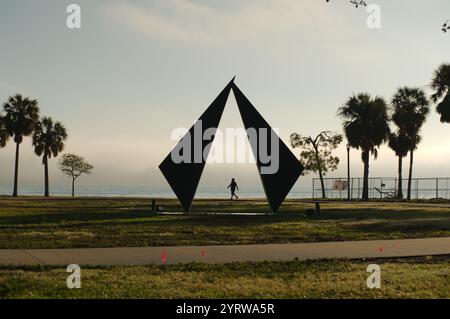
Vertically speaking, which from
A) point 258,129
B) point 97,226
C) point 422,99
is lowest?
point 97,226

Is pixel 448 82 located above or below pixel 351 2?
above

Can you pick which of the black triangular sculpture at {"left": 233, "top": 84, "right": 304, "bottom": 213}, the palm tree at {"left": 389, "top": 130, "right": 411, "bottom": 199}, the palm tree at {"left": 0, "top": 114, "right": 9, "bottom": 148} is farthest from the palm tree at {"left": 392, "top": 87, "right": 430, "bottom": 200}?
the palm tree at {"left": 0, "top": 114, "right": 9, "bottom": 148}

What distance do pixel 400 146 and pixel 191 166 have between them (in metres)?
33.1

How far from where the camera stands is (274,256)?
35.7 ft

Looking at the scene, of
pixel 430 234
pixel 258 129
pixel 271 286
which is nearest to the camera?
pixel 271 286

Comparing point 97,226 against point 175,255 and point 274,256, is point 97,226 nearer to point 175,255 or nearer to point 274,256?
point 175,255

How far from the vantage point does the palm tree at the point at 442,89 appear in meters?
39.8

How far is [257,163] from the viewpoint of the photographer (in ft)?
70.5

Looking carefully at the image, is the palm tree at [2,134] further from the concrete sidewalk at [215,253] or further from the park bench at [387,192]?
the concrete sidewalk at [215,253]

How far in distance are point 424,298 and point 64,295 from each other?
183 inches

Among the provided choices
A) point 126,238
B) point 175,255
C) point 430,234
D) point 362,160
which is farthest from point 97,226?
point 362,160

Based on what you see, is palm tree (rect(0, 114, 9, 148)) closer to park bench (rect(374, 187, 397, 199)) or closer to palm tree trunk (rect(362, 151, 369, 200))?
palm tree trunk (rect(362, 151, 369, 200))

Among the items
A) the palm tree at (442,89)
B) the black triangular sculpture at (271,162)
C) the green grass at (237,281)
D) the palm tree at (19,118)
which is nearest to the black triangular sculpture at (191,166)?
the black triangular sculpture at (271,162)

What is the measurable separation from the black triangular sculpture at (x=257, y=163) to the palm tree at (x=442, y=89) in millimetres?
22585
